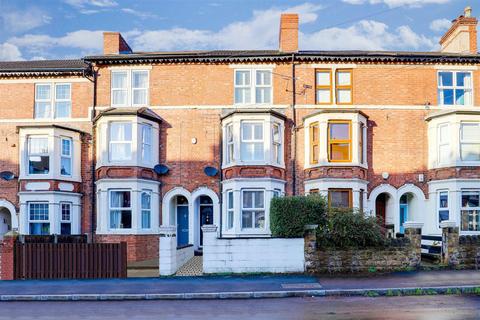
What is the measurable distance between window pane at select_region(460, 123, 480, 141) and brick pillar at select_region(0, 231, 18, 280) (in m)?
19.1

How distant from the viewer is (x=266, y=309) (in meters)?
10.7

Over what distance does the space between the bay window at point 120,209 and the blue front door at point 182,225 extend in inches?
111

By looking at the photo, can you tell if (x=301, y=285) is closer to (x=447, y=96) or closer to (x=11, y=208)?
(x=447, y=96)

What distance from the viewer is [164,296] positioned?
489 inches

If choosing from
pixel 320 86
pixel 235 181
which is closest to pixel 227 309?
pixel 235 181

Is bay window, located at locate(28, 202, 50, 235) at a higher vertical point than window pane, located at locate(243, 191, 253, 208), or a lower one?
lower

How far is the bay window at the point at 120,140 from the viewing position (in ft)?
70.0

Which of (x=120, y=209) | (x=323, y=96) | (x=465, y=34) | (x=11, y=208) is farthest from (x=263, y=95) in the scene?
(x=11, y=208)

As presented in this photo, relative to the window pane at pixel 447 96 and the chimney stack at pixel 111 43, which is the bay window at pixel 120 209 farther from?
the window pane at pixel 447 96

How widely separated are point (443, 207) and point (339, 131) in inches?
231

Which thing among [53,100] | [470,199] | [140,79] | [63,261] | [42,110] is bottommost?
[63,261]

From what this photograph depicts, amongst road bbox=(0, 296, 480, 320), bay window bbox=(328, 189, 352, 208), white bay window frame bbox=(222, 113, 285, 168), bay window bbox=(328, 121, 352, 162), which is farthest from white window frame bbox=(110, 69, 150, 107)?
road bbox=(0, 296, 480, 320)

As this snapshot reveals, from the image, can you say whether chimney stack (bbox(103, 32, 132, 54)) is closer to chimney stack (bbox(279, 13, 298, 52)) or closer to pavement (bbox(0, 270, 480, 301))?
chimney stack (bbox(279, 13, 298, 52))

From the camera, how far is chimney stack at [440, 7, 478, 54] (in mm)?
23422
